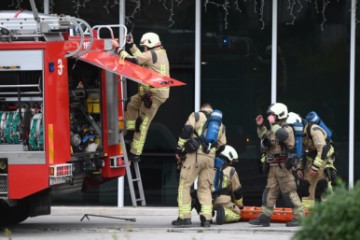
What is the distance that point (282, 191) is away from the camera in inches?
500

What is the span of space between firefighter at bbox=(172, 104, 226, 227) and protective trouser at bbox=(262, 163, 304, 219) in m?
0.79

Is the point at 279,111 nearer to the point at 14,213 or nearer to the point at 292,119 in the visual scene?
the point at 292,119

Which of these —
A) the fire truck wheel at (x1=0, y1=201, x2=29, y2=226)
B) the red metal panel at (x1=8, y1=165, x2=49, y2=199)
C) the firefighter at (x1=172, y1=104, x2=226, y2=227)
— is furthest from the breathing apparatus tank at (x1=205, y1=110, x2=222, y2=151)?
the fire truck wheel at (x1=0, y1=201, x2=29, y2=226)

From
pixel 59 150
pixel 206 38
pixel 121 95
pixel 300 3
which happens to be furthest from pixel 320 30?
pixel 59 150

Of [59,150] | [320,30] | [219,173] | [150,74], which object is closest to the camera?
[59,150]

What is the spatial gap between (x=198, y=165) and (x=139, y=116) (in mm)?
1497

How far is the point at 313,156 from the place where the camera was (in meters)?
13.2

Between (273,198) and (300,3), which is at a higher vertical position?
(300,3)

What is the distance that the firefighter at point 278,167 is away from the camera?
12.5m

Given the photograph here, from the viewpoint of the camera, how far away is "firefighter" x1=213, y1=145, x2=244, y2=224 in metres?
13.0

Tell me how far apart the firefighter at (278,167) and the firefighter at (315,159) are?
39 centimetres

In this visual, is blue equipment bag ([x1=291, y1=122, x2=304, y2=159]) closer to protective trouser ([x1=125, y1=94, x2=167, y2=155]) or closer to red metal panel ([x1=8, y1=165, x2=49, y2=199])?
protective trouser ([x1=125, y1=94, x2=167, y2=155])

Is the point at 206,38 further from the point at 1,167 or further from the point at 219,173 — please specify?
the point at 1,167

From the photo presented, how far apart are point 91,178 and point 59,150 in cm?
137
